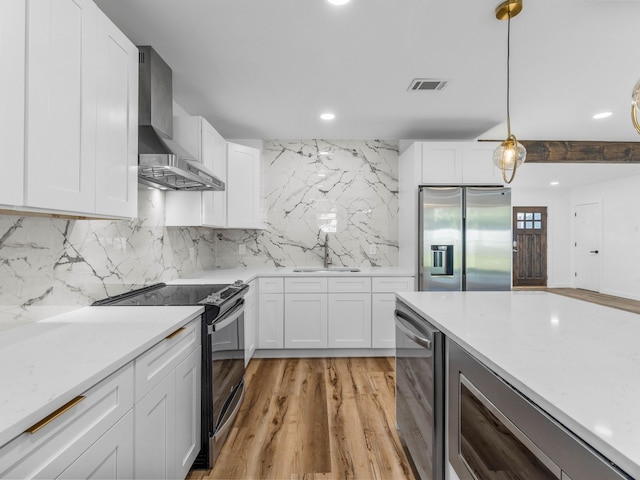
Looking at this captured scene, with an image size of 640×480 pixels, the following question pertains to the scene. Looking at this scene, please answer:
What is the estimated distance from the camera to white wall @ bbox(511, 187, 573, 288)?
8.16 m

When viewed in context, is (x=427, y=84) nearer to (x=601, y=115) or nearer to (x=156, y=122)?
(x=156, y=122)

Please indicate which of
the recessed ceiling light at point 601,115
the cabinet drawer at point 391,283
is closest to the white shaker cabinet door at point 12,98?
the cabinet drawer at point 391,283

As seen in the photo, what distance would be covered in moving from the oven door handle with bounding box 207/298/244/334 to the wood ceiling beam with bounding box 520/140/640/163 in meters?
4.29

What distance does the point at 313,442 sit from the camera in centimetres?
212

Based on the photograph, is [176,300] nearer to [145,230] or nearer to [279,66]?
[145,230]

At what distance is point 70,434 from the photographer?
896 millimetres

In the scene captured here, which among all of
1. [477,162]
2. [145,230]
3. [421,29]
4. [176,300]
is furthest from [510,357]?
[477,162]

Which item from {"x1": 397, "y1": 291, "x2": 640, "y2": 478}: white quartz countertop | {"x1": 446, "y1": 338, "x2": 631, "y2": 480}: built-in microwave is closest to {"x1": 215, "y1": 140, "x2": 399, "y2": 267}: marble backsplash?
{"x1": 397, "y1": 291, "x2": 640, "y2": 478}: white quartz countertop

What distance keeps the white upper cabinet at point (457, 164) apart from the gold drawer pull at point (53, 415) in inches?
134

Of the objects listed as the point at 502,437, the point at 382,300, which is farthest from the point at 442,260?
the point at 502,437

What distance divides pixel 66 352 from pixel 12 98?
83cm

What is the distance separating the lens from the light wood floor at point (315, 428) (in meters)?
1.87

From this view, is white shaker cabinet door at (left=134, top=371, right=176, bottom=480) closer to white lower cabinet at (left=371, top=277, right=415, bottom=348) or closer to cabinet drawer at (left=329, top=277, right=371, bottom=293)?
cabinet drawer at (left=329, top=277, right=371, bottom=293)

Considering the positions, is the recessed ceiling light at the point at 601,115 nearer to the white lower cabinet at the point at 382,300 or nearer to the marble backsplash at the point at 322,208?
the marble backsplash at the point at 322,208
